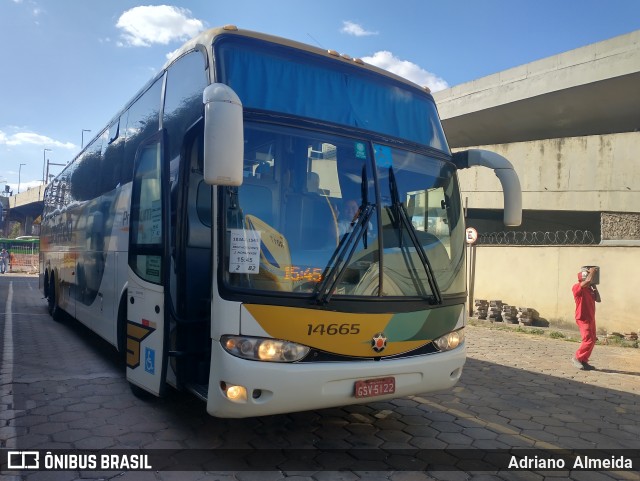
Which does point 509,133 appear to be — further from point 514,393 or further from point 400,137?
point 400,137

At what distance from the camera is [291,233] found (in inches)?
150

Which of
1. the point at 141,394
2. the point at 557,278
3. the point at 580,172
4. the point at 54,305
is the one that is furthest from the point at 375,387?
the point at 580,172

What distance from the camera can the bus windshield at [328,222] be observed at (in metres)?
3.69

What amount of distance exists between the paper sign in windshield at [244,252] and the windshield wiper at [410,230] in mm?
1233

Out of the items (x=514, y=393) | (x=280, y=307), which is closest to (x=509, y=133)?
(x=514, y=393)

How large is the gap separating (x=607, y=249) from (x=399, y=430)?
833cm

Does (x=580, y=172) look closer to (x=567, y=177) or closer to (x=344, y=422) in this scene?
(x=567, y=177)

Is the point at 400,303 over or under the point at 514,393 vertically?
over

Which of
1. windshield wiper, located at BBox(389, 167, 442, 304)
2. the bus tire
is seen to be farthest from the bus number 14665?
the bus tire

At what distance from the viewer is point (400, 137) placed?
4.59 metres

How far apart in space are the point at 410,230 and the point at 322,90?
4.67 feet

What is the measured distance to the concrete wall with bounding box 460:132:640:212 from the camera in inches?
449

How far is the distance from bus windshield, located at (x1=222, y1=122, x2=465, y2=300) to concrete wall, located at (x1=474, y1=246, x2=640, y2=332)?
25.7ft

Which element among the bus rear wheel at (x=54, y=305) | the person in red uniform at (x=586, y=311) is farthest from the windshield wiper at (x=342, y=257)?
the bus rear wheel at (x=54, y=305)
